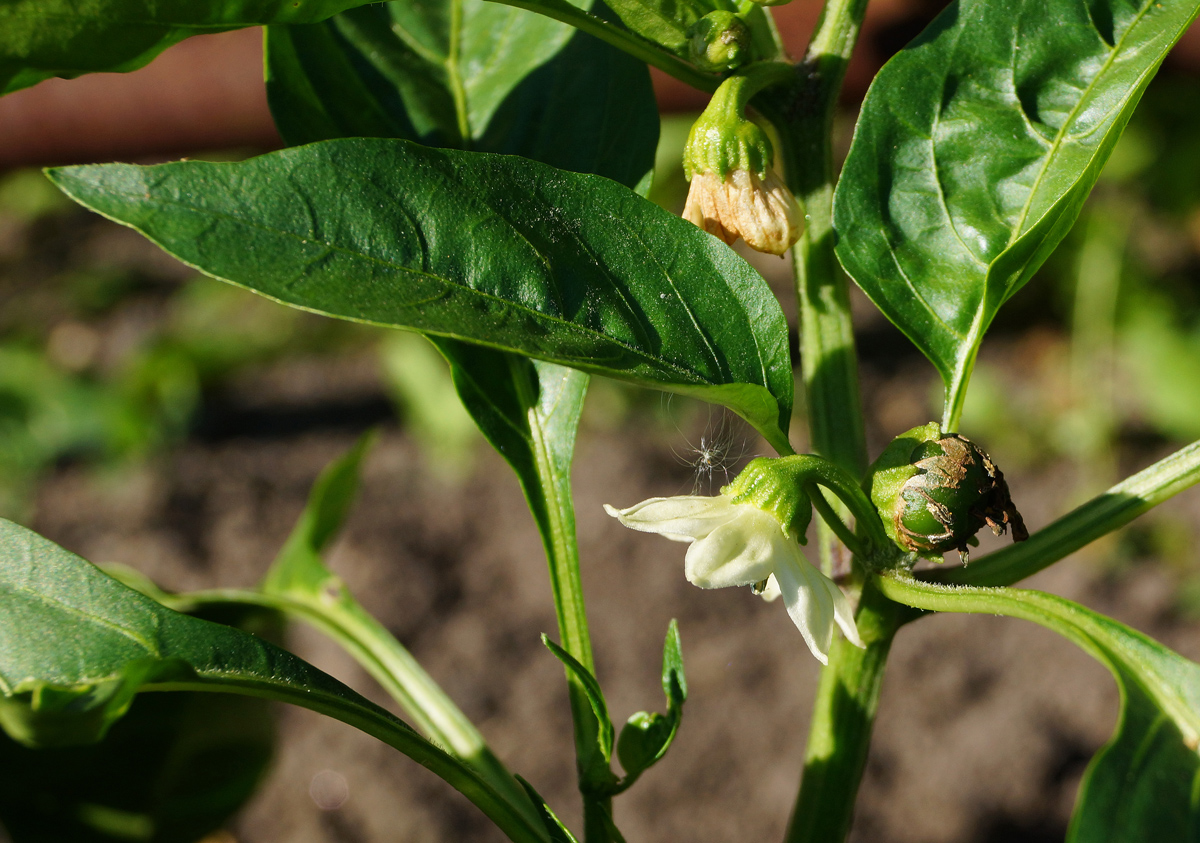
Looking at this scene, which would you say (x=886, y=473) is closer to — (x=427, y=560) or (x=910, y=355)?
(x=427, y=560)

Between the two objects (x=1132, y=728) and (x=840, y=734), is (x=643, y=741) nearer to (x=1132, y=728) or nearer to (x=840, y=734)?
(x=840, y=734)

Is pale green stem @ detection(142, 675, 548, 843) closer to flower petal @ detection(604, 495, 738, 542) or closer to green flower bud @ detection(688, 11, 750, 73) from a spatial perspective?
flower petal @ detection(604, 495, 738, 542)

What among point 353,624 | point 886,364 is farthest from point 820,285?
point 886,364

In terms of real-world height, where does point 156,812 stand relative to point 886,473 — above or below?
below

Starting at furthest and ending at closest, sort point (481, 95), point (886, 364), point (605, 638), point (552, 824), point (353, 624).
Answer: point (886, 364)
point (605, 638)
point (353, 624)
point (481, 95)
point (552, 824)

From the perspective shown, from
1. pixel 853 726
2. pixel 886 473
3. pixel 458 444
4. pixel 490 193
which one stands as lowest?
pixel 458 444

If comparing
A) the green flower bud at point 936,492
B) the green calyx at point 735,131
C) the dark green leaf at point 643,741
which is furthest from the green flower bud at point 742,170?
the dark green leaf at point 643,741

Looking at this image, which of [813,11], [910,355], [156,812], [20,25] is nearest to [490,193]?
[20,25]
